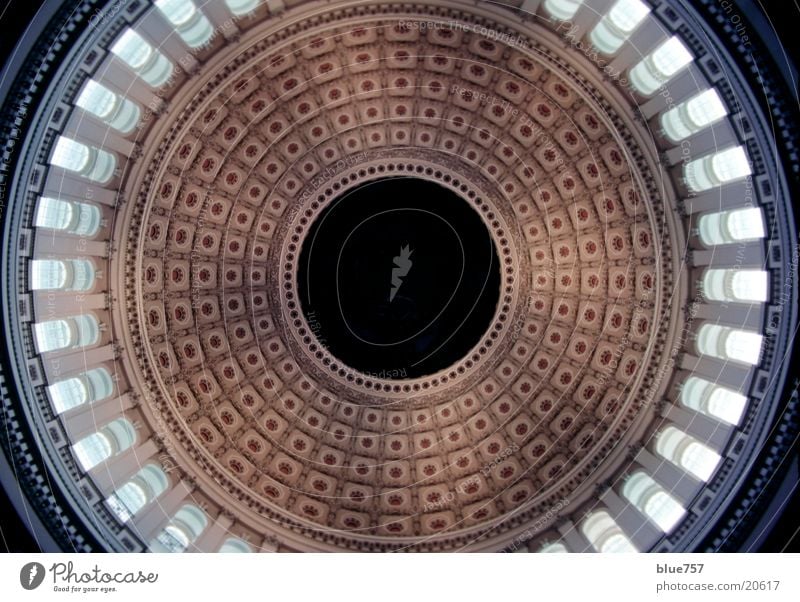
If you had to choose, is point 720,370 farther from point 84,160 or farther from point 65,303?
point 84,160

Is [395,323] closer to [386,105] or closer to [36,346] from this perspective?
[386,105]

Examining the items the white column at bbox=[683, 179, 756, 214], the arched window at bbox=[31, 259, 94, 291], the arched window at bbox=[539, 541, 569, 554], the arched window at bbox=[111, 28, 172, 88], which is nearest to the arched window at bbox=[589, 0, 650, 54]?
the white column at bbox=[683, 179, 756, 214]

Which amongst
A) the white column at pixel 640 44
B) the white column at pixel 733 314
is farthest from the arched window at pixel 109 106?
the white column at pixel 733 314

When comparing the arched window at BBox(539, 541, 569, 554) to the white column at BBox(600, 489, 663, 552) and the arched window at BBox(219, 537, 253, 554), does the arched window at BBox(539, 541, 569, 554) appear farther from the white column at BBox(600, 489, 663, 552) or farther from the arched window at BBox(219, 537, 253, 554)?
the arched window at BBox(219, 537, 253, 554)

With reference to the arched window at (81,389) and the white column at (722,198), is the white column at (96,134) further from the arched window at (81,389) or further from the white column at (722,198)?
the white column at (722,198)

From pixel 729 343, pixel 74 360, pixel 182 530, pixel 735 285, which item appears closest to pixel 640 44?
pixel 735 285
